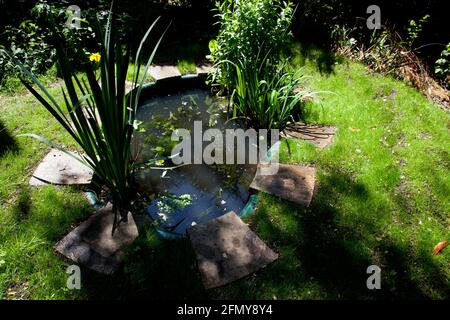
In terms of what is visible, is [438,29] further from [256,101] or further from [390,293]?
[390,293]

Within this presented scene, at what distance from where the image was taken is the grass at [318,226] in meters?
1.98

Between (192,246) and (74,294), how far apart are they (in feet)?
2.22

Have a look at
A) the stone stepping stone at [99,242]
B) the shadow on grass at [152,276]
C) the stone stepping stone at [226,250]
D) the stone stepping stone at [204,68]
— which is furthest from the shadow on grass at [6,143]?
the stone stepping stone at [204,68]

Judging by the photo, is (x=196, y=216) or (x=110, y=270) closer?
(x=110, y=270)

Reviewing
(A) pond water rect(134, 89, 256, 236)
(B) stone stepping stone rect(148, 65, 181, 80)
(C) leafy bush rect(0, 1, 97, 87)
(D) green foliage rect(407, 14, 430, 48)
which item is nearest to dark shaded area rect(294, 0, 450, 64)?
(D) green foliage rect(407, 14, 430, 48)

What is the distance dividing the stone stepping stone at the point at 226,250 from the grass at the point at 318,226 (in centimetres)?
5

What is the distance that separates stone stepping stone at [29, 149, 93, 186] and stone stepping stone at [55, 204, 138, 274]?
0.38 metres

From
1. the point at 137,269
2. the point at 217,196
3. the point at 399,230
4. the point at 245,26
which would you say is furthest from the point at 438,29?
the point at 137,269

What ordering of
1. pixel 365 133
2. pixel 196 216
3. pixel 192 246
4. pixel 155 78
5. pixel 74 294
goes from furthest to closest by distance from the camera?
pixel 155 78
pixel 365 133
pixel 196 216
pixel 192 246
pixel 74 294

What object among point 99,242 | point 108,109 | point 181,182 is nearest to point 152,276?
point 99,242

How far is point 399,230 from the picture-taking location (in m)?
2.29

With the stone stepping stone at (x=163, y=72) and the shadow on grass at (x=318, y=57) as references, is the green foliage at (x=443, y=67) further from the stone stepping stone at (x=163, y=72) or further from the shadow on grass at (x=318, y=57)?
the stone stepping stone at (x=163, y=72)

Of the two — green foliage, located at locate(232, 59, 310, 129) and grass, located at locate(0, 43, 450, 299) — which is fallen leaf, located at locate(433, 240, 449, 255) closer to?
grass, located at locate(0, 43, 450, 299)

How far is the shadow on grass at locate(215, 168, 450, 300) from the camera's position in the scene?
77.9 inches
